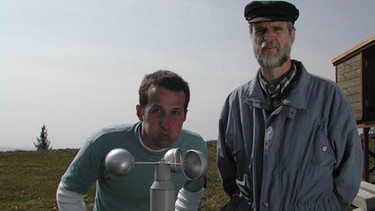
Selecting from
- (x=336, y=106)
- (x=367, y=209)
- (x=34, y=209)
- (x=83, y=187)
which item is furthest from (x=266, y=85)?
(x=34, y=209)

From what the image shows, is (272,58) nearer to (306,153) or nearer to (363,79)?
(306,153)

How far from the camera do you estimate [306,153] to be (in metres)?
2.80

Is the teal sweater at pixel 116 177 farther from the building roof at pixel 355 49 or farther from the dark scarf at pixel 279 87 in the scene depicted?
the building roof at pixel 355 49

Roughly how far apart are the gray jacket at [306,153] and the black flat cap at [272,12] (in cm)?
41

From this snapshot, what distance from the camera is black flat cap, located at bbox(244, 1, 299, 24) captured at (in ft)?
9.66

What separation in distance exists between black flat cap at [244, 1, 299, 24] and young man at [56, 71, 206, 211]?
68cm

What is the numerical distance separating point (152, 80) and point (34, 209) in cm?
778

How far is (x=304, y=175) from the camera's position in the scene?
9.07 ft

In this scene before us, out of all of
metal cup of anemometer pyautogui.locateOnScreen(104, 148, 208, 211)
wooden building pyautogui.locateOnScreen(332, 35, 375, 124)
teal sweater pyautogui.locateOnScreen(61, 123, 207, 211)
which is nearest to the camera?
metal cup of anemometer pyautogui.locateOnScreen(104, 148, 208, 211)

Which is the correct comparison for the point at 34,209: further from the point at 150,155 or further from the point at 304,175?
the point at 304,175

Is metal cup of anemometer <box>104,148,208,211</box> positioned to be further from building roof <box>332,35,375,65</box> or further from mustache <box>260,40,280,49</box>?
building roof <box>332,35,375,65</box>

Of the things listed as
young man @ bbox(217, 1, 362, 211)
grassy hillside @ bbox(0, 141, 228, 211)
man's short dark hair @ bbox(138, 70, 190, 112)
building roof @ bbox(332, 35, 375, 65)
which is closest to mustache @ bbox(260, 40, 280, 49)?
young man @ bbox(217, 1, 362, 211)

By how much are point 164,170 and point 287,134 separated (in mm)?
1026

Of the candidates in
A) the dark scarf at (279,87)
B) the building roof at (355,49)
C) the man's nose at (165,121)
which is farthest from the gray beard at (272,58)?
the building roof at (355,49)
